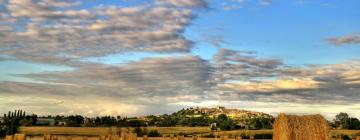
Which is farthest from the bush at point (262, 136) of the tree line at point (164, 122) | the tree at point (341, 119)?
the tree at point (341, 119)

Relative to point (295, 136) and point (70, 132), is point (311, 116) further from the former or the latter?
point (70, 132)

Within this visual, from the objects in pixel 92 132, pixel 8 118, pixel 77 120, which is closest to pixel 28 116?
pixel 77 120

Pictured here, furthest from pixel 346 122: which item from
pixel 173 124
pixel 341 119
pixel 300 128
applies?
pixel 300 128

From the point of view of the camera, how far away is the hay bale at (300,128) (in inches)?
852

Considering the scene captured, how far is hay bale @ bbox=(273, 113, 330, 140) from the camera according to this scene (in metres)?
21.6

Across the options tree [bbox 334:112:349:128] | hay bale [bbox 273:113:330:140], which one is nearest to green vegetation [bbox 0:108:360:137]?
tree [bbox 334:112:349:128]

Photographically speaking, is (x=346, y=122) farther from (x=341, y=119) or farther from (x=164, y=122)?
(x=164, y=122)

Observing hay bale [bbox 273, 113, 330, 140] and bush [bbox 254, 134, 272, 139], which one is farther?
bush [bbox 254, 134, 272, 139]

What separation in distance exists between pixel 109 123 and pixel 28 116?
1612 cm

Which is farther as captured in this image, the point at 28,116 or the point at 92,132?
the point at 28,116

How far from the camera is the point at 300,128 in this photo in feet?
71.6

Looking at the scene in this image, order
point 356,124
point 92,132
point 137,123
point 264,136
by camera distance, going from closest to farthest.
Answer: point 264,136 < point 92,132 < point 356,124 < point 137,123

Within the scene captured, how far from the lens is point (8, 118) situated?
67375 mm

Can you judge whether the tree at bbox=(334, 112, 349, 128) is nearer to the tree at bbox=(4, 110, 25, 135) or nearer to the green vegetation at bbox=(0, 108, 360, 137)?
the green vegetation at bbox=(0, 108, 360, 137)
